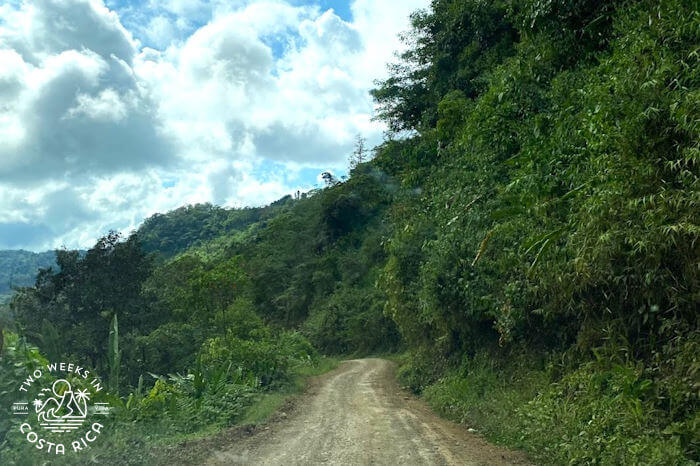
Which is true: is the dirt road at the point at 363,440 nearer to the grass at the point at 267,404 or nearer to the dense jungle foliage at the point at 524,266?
the grass at the point at 267,404

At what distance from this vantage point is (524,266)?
392 inches

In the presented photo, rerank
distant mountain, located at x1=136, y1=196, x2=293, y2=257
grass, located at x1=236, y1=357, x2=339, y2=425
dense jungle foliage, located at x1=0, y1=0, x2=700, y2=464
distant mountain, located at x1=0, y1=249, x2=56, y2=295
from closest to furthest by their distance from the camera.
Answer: dense jungle foliage, located at x1=0, y1=0, x2=700, y2=464 → grass, located at x1=236, y1=357, x2=339, y2=425 → distant mountain, located at x1=0, y1=249, x2=56, y2=295 → distant mountain, located at x1=136, y1=196, x2=293, y2=257

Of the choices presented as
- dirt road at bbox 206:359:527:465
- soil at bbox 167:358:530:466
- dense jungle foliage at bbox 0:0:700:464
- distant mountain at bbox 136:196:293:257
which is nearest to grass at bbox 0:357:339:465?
soil at bbox 167:358:530:466

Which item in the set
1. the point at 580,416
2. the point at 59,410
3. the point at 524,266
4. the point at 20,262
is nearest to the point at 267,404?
the point at 59,410

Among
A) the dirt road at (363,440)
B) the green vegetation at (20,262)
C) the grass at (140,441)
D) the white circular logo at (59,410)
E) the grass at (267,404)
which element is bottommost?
the dirt road at (363,440)

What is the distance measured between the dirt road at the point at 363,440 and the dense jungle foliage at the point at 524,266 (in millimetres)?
723

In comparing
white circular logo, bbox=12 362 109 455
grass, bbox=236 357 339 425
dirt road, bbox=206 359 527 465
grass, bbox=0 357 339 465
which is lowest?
dirt road, bbox=206 359 527 465

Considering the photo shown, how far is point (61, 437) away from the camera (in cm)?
763

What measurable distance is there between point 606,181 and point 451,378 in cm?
863

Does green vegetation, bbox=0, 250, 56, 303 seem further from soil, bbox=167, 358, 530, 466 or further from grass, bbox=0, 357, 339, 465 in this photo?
soil, bbox=167, 358, 530, 466

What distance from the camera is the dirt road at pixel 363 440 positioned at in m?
7.95

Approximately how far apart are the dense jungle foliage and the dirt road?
2.37 feet

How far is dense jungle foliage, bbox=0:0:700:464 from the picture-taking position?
6.91 meters

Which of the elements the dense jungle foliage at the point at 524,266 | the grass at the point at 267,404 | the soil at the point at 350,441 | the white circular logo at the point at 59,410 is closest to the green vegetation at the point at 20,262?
the dense jungle foliage at the point at 524,266
